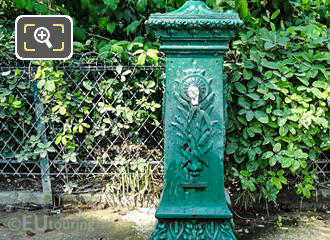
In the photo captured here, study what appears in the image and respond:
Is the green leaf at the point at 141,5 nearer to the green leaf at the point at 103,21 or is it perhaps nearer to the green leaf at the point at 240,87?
the green leaf at the point at 103,21

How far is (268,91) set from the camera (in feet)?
10.8

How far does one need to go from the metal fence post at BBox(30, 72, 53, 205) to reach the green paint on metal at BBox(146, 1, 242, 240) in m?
1.26

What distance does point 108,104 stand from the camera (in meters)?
3.68

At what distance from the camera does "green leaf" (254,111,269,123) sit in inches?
126

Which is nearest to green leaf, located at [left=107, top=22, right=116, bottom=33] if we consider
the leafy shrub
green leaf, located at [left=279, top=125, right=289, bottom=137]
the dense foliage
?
the dense foliage

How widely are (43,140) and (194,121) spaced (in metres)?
1.47

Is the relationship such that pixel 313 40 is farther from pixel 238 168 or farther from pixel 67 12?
pixel 67 12

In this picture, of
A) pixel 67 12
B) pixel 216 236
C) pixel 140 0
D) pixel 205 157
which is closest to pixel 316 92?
pixel 205 157

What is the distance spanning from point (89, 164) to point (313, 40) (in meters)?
1.99

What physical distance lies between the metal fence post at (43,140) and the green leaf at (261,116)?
5.40 feet

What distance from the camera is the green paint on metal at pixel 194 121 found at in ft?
8.50

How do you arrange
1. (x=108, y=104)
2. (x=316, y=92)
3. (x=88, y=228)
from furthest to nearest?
(x=108, y=104), (x=88, y=228), (x=316, y=92)

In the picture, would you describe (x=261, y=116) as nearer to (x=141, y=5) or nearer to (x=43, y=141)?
(x=141, y=5)

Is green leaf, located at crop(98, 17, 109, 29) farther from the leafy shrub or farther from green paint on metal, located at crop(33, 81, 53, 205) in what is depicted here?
the leafy shrub
